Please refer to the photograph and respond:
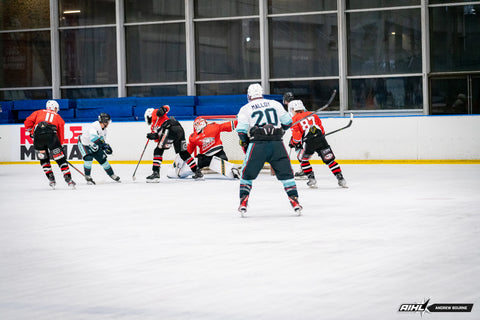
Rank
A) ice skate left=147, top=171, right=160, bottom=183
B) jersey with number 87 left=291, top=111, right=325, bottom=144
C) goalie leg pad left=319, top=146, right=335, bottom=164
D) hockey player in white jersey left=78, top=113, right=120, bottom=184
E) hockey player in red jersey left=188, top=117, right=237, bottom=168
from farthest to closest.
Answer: hockey player in red jersey left=188, top=117, right=237, bottom=168, ice skate left=147, top=171, right=160, bottom=183, hockey player in white jersey left=78, top=113, right=120, bottom=184, jersey with number 87 left=291, top=111, right=325, bottom=144, goalie leg pad left=319, top=146, right=335, bottom=164

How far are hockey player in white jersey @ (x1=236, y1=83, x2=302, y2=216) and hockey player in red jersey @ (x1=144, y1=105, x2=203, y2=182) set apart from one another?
17.9ft

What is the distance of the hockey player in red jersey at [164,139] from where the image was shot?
13332 millimetres

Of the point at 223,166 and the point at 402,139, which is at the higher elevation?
the point at 402,139

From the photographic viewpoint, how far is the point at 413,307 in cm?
382

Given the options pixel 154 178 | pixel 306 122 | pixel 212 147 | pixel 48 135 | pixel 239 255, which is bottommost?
pixel 239 255

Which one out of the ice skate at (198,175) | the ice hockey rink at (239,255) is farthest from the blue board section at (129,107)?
the ice hockey rink at (239,255)

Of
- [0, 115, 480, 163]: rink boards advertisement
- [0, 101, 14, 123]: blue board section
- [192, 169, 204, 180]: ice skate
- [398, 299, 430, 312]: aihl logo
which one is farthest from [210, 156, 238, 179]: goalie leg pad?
[0, 101, 14, 123]: blue board section

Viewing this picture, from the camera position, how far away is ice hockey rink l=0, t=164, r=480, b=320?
13.2 ft

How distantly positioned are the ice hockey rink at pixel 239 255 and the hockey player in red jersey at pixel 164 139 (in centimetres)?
274

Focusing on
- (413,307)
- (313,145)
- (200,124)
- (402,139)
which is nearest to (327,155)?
(313,145)

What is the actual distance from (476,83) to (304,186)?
8.81 metres

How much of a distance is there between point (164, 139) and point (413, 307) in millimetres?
9839

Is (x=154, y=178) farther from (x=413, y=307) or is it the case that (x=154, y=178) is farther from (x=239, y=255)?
(x=413, y=307)

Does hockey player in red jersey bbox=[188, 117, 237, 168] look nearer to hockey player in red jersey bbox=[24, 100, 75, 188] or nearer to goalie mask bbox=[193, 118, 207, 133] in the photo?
goalie mask bbox=[193, 118, 207, 133]
